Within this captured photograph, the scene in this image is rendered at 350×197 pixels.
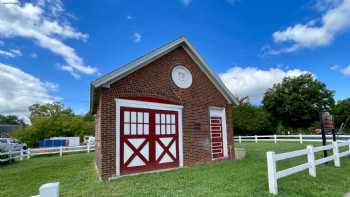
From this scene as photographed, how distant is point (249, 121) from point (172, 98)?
26.7 meters

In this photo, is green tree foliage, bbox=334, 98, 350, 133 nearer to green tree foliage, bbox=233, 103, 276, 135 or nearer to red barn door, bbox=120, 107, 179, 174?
green tree foliage, bbox=233, 103, 276, 135

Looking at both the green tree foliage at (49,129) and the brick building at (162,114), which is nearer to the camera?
the brick building at (162,114)

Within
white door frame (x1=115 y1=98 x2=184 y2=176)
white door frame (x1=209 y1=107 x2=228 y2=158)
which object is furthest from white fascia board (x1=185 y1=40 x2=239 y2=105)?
white door frame (x1=115 y1=98 x2=184 y2=176)

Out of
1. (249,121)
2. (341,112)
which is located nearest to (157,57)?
(249,121)

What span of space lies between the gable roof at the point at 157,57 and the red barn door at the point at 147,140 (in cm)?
122

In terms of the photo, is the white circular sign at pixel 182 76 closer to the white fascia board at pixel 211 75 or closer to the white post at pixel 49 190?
the white fascia board at pixel 211 75

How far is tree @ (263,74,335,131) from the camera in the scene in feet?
115

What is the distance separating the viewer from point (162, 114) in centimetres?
917

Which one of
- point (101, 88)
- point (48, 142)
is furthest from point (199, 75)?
point (48, 142)

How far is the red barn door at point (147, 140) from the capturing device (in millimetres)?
7980

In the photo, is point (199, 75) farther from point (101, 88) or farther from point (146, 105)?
point (101, 88)

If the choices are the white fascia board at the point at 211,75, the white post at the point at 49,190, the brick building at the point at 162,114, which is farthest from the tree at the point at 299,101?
the white post at the point at 49,190

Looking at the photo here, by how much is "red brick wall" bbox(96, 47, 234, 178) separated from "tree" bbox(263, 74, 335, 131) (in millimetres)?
28107

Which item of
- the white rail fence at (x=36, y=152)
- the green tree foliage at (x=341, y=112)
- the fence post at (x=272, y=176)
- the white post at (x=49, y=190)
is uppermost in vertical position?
the green tree foliage at (x=341, y=112)
